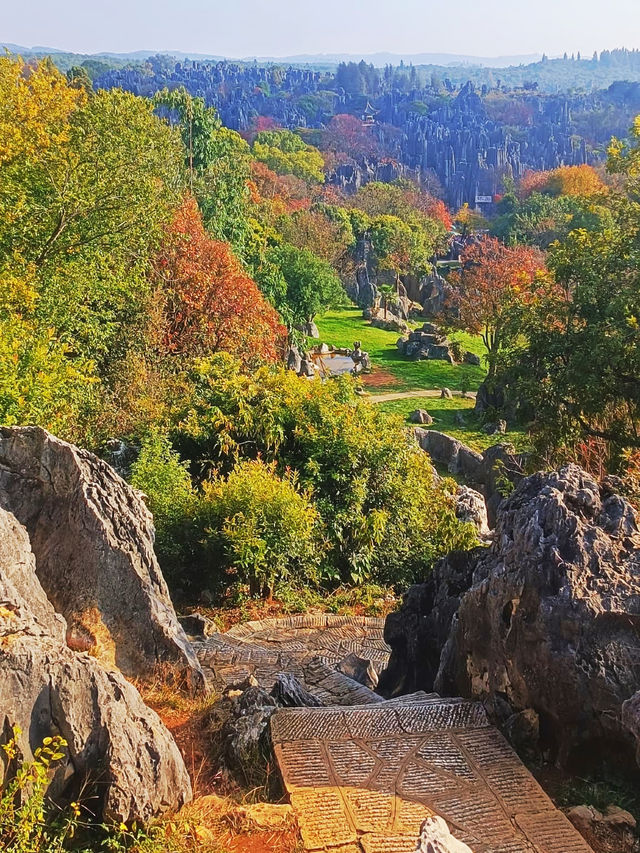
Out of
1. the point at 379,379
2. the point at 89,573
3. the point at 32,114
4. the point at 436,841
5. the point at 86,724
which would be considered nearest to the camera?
the point at 436,841

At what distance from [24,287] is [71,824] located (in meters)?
9.75

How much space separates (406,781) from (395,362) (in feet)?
97.8

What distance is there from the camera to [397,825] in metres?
4.10

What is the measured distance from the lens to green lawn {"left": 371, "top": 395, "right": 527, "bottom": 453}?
2408 cm

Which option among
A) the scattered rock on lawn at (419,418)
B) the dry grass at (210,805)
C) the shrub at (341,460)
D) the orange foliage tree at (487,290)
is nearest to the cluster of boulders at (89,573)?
the dry grass at (210,805)

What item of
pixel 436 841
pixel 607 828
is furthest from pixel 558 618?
pixel 436 841

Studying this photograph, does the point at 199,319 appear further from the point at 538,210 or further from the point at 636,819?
the point at 538,210

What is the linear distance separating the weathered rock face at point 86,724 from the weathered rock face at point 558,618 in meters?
2.29

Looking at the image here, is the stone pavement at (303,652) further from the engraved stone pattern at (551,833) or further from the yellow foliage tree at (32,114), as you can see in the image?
the yellow foliage tree at (32,114)

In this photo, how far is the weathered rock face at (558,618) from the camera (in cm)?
471

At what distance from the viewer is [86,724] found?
12.0 feet

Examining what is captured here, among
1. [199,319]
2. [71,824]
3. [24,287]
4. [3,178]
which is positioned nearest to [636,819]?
[71,824]

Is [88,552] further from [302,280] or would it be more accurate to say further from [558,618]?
[302,280]

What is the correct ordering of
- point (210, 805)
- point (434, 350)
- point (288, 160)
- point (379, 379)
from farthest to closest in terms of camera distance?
point (288, 160)
point (434, 350)
point (379, 379)
point (210, 805)
